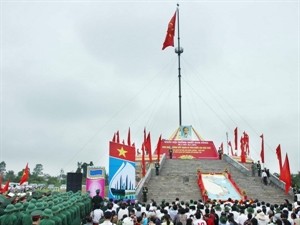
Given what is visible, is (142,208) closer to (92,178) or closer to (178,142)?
(92,178)

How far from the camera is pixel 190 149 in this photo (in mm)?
34281

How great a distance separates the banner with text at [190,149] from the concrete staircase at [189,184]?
4.28 m

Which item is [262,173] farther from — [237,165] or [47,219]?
[47,219]

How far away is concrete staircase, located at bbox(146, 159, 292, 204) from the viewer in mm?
21469

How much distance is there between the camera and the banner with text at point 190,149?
33500 mm

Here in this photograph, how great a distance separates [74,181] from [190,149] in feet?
53.8

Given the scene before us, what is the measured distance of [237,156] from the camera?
34.2 metres

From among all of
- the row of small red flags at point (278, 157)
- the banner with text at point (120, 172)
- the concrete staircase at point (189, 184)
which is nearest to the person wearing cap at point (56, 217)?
the banner with text at point (120, 172)

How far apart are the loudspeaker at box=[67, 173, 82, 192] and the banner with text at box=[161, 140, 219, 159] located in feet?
46.8

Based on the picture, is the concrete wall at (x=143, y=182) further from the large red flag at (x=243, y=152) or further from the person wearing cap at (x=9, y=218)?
the person wearing cap at (x=9, y=218)

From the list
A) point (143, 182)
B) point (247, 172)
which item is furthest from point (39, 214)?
point (247, 172)

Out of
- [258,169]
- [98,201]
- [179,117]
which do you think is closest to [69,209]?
[98,201]

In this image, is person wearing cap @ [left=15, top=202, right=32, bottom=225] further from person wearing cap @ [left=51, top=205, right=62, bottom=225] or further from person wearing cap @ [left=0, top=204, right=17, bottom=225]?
person wearing cap @ [left=51, top=205, right=62, bottom=225]

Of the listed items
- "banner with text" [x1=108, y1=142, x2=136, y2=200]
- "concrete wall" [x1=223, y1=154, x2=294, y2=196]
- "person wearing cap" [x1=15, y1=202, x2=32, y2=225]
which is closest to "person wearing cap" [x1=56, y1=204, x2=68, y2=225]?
"person wearing cap" [x1=15, y1=202, x2=32, y2=225]
